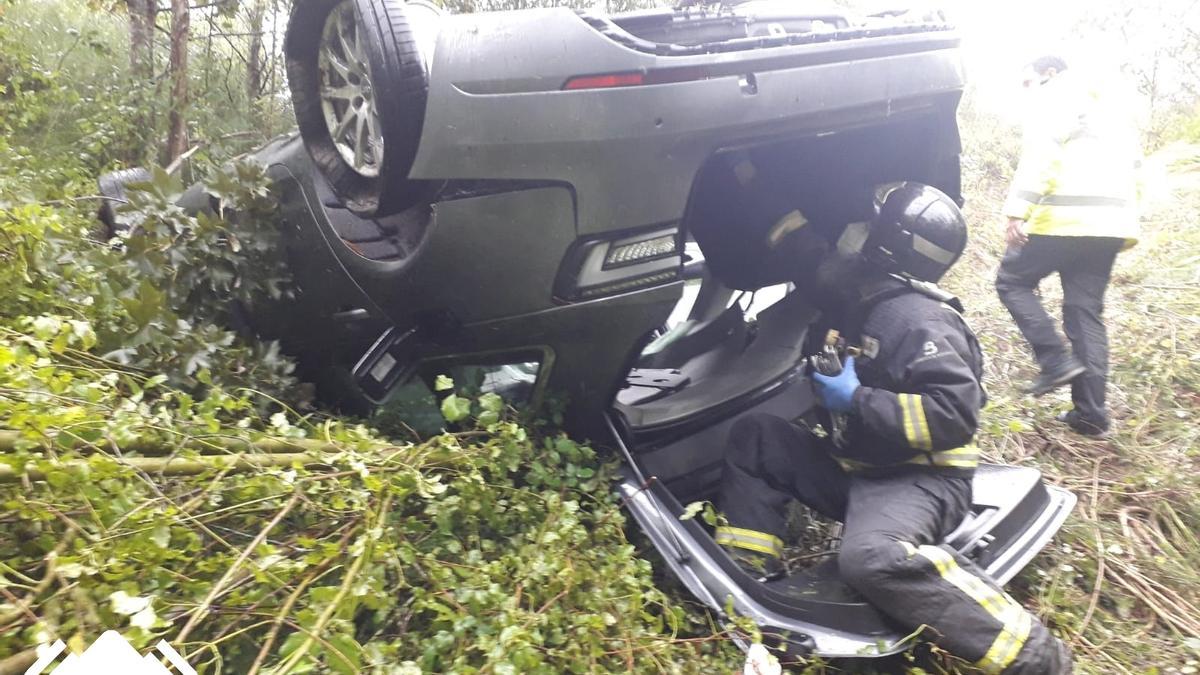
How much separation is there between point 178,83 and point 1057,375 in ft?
17.1

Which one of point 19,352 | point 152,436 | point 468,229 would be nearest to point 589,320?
point 468,229

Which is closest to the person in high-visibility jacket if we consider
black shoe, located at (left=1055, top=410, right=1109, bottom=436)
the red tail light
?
black shoe, located at (left=1055, top=410, right=1109, bottom=436)

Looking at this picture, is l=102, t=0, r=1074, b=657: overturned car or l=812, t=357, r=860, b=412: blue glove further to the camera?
l=812, t=357, r=860, b=412: blue glove

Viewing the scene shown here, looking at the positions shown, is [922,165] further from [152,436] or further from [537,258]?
[152,436]

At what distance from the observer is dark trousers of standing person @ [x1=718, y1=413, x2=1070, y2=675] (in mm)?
2018

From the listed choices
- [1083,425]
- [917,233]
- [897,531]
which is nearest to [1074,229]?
[1083,425]

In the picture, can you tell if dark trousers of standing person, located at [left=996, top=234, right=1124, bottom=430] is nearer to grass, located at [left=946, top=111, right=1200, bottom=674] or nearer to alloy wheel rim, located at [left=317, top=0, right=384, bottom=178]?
grass, located at [left=946, top=111, right=1200, bottom=674]

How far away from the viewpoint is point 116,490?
143 centimetres

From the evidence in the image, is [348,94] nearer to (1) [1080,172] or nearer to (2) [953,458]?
(2) [953,458]

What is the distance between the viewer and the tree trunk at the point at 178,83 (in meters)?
4.37

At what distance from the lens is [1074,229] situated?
3906mm

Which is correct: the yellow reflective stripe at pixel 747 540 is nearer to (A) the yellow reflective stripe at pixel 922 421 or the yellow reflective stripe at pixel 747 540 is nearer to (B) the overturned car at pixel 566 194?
(B) the overturned car at pixel 566 194

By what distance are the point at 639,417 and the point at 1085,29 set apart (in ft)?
33.5
